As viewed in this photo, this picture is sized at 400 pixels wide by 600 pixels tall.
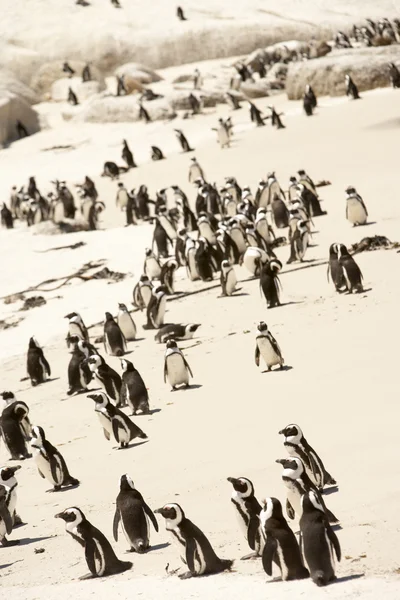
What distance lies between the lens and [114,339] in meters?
14.4

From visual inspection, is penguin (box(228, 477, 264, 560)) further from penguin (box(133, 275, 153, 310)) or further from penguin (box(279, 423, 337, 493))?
penguin (box(133, 275, 153, 310))

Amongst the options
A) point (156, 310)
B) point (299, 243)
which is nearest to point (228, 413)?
point (156, 310)

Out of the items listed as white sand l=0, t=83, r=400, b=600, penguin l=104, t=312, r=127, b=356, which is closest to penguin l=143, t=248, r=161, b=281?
white sand l=0, t=83, r=400, b=600

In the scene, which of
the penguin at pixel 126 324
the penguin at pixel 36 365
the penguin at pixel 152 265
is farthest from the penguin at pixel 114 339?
the penguin at pixel 152 265

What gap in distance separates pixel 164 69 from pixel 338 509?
129 ft

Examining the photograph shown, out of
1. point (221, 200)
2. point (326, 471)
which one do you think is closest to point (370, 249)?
point (221, 200)

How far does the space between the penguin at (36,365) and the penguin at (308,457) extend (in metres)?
7.22

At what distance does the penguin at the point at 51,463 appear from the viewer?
29.9 ft

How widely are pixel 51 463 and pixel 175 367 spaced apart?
2854 mm

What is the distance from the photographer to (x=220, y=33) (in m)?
44.5

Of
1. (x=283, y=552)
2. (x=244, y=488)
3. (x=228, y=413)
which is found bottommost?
(x=228, y=413)

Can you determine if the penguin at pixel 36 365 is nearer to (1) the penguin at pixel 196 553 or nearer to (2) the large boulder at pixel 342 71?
(1) the penguin at pixel 196 553

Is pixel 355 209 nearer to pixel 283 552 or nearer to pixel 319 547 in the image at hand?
pixel 283 552

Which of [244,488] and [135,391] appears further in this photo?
[135,391]
